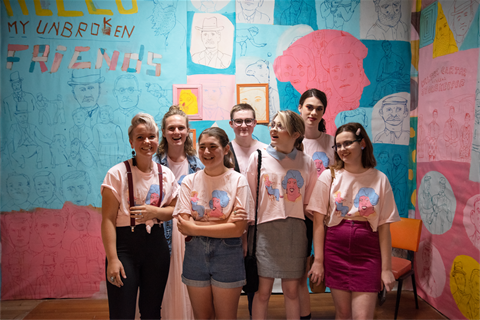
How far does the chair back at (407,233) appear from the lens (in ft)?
9.59

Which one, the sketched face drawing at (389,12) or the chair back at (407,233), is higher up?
the sketched face drawing at (389,12)

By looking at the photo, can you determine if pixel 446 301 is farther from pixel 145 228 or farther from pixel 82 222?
pixel 82 222

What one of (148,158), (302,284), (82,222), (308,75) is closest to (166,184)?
(148,158)

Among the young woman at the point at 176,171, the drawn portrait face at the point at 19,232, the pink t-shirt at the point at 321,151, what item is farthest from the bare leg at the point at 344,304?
the drawn portrait face at the point at 19,232

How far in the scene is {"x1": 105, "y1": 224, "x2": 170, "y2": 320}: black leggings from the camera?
64.4 inches

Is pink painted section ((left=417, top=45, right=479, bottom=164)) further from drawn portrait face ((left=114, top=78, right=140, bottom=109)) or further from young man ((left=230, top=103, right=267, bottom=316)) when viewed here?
drawn portrait face ((left=114, top=78, right=140, bottom=109))

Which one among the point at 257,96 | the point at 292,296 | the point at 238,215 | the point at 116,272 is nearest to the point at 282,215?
the point at 238,215

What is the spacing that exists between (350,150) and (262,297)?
1.04 metres

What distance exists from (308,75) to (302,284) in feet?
6.74

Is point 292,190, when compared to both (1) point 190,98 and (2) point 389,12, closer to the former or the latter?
(1) point 190,98

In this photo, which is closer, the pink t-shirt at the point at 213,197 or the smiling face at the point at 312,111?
the pink t-shirt at the point at 213,197

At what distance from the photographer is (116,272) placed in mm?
1606

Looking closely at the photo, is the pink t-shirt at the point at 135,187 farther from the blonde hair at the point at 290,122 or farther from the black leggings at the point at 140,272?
the blonde hair at the point at 290,122

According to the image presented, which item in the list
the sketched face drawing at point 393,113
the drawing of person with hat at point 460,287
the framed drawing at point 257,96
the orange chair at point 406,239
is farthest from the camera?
the sketched face drawing at point 393,113
